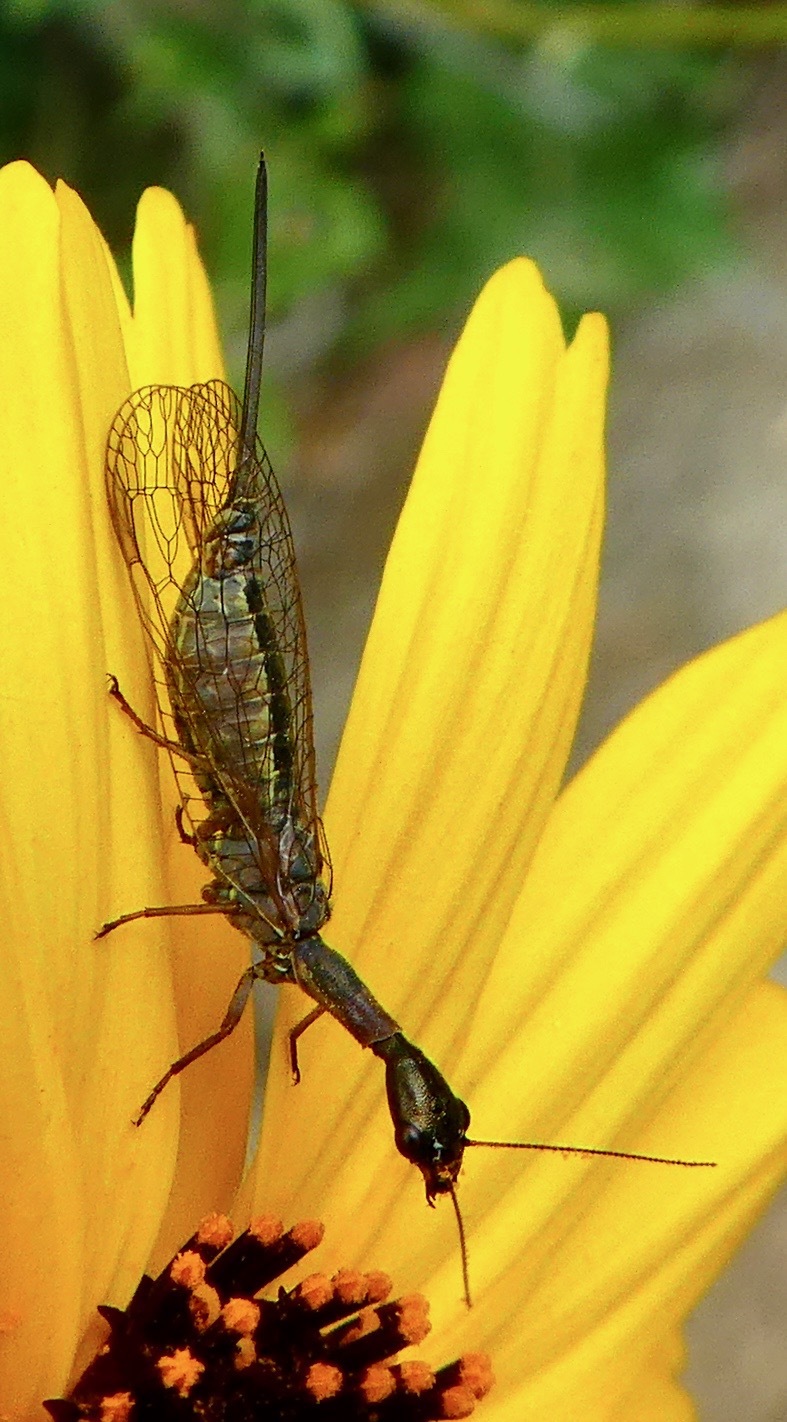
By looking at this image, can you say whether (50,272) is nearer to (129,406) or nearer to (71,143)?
(129,406)

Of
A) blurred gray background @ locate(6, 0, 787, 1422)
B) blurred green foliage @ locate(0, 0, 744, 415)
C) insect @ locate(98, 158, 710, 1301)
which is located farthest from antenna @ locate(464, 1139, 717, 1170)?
blurred green foliage @ locate(0, 0, 744, 415)

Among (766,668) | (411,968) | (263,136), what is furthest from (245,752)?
(263,136)

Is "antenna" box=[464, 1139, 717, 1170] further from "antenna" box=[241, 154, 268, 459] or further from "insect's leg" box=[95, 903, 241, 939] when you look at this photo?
"antenna" box=[241, 154, 268, 459]

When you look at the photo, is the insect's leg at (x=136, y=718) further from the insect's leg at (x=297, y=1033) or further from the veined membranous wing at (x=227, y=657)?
the insect's leg at (x=297, y=1033)

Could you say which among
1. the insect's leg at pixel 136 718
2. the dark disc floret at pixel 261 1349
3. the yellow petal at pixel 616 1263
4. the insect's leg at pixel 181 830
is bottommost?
the yellow petal at pixel 616 1263

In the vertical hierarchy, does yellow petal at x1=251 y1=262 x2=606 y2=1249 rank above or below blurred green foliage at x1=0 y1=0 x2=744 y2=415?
below

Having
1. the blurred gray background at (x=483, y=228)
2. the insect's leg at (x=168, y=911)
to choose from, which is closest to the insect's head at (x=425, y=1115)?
the insect's leg at (x=168, y=911)

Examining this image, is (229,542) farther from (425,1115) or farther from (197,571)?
(425,1115)

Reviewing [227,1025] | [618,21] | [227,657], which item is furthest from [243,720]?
[618,21]
